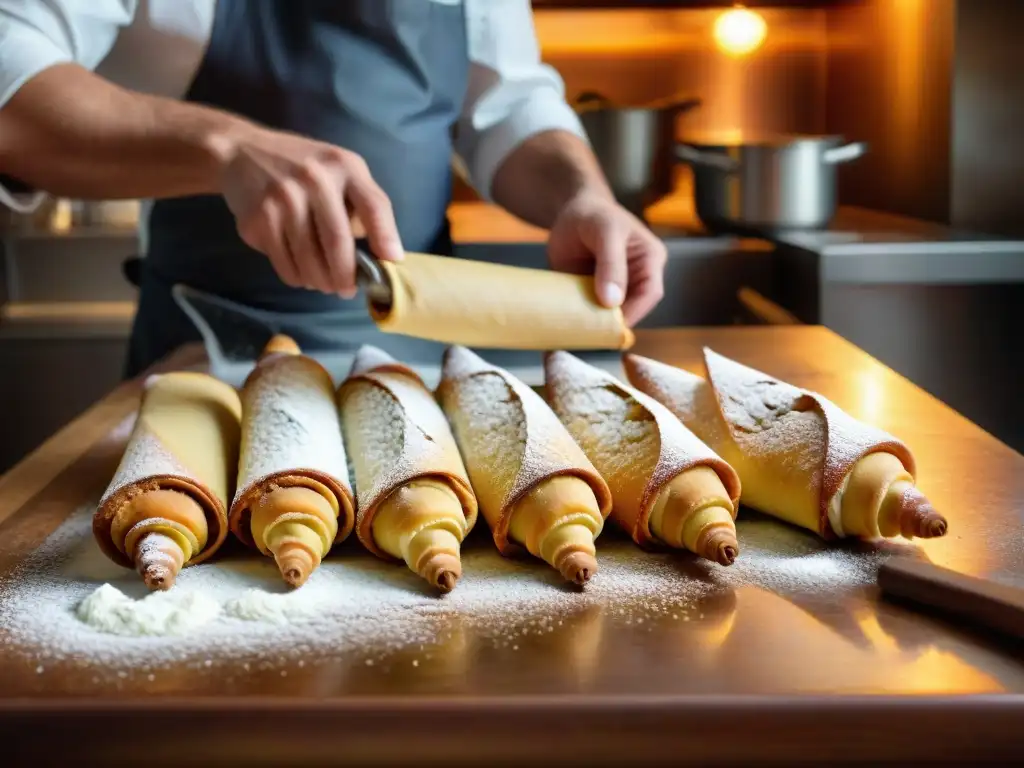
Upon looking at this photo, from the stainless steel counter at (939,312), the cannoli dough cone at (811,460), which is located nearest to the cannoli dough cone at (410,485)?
the cannoli dough cone at (811,460)

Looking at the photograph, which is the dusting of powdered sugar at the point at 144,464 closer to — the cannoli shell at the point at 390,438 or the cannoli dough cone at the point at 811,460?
the cannoli shell at the point at 390,438

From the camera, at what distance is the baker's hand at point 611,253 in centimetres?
112

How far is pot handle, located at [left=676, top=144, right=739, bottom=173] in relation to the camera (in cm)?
212

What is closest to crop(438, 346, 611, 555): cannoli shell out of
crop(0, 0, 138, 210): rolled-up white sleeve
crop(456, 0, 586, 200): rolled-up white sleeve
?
crop(0, 0, 138, 210): rolled-up white sleeve

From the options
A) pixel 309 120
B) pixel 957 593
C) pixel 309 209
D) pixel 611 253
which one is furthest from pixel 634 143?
pixel 957 593

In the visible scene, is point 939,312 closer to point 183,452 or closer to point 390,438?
point 390,438

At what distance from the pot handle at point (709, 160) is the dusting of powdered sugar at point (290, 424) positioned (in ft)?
4.52

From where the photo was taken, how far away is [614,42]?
9.45 ft

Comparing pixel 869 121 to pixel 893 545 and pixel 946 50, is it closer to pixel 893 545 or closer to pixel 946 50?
pixel 946 50

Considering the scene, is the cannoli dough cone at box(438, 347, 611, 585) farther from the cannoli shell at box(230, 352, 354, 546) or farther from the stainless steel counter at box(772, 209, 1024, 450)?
the stainless steel counter at box(772, 209, 1024, 450)

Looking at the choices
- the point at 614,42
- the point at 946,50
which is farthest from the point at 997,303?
the point at 614,42

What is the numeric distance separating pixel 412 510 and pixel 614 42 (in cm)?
246

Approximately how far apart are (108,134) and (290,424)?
0.50 metres

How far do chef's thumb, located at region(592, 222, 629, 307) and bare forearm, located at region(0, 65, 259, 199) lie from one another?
0.38 m
